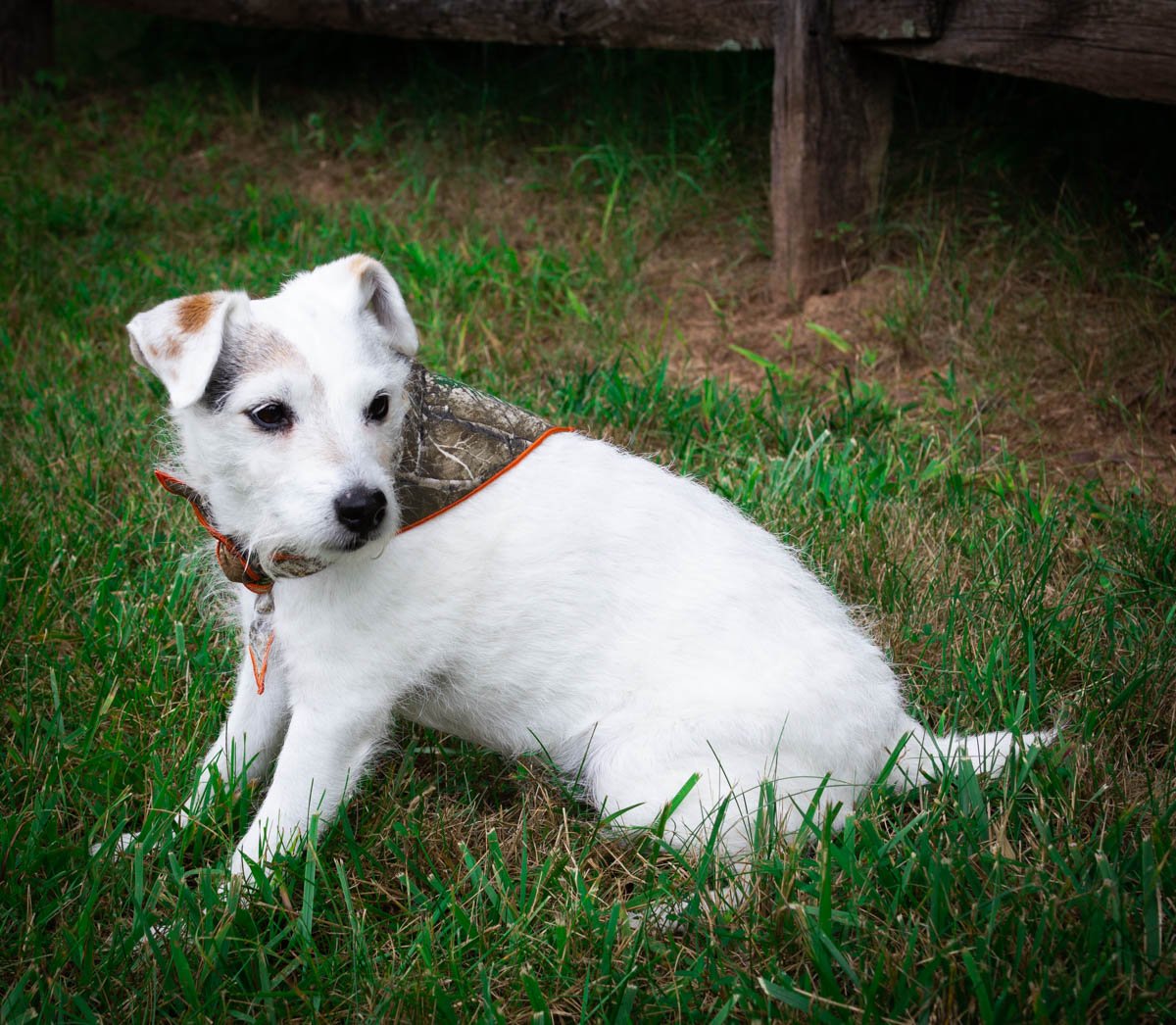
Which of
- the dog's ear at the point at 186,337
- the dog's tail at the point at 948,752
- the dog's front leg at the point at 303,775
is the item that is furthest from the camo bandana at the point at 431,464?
the dog's tail at the point at 948,752

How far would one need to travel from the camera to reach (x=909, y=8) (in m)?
4.60

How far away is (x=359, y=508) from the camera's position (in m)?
2.33

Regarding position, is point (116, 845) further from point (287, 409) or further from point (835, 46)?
point (835, 46)

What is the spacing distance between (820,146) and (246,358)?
135 inches

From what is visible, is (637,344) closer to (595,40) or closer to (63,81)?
(595,40)

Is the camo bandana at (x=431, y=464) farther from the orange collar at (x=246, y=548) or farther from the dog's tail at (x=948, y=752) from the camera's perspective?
the dog's tail at (x=948, y=752)

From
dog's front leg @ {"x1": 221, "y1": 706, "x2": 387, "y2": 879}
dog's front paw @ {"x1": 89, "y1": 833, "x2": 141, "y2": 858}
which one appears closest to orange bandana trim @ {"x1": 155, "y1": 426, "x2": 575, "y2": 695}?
dog's front leg @ {"x1": 221, "y1": 706, "x2": 387, "y2": 879}

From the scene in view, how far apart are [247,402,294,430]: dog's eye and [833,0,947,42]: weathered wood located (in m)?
A: 3.50

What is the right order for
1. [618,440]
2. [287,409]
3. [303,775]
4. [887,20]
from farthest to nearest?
[887,20], [618,440], [303,775], [287,409]

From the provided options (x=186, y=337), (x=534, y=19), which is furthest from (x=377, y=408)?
(x=534, y=19)

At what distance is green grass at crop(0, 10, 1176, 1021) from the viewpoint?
2.24 meters

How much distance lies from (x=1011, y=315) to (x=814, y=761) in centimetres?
327

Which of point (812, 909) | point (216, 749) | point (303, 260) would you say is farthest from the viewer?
point (303, 260)

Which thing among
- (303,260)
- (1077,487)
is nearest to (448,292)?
(303,260)
